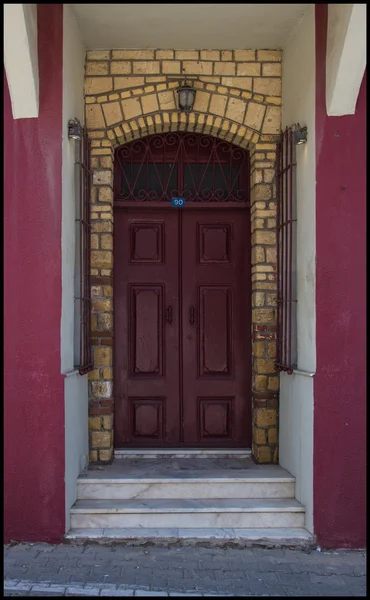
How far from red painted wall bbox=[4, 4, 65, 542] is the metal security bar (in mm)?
514

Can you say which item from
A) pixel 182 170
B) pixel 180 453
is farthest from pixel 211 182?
pixel 180 453

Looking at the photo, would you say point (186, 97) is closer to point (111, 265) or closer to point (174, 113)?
point (174, 113)

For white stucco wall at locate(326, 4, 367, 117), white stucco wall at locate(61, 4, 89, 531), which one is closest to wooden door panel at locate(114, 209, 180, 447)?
white stucco wall at locate(61, 4, 89, 531)

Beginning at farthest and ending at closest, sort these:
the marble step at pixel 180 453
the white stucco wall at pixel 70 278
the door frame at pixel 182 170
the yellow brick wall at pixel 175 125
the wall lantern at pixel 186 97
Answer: the door frame at pixel 182 170 → the marble step at pixel 180 453 → the yellow brick wall at pixel 175 125 → the wall lantern at pixel 186 97 → the white stucco wall at pixel 70 278

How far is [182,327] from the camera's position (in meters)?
6.31

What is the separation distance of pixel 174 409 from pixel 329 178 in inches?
101

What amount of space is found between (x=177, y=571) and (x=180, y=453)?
5.54 feet

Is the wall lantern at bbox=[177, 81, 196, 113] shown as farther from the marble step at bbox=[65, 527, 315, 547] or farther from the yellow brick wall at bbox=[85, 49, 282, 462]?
the marble step at bbox=[65, 527, 315, 547]

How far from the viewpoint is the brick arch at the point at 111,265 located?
19.5ft

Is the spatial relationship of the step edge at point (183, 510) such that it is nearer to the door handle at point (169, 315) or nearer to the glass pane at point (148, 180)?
the door handle at point (169, 315)

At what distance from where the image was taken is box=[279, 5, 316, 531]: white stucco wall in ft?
16.8

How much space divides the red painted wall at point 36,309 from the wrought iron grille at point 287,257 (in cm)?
188

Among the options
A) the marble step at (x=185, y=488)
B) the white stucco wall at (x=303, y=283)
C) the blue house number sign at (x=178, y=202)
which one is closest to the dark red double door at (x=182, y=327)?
the blue house number sign at (x=178, y=202)

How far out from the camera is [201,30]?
5.61m
